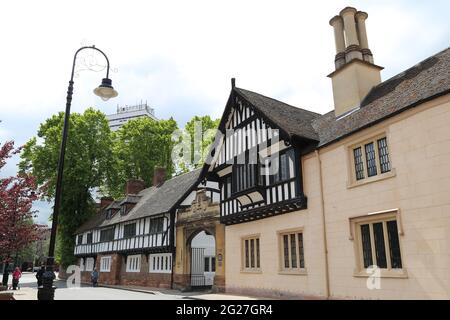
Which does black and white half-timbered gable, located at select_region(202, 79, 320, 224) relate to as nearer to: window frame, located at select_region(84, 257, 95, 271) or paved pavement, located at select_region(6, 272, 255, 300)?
paved pavement, located at select_region(6, 272, 255, 300)

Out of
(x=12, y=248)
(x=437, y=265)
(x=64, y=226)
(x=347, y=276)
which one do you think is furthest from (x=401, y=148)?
(x=64, y=226)

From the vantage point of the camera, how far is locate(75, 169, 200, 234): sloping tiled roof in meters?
26.2

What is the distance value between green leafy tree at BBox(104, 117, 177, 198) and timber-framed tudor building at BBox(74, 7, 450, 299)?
19.5 m

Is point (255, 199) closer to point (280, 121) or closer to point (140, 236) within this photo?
point (280, 121)

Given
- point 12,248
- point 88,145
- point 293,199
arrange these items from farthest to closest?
1. point 88,145
2. point 12,248
3. point 293,199

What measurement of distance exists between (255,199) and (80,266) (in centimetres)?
3099

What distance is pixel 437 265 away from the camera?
9.47m

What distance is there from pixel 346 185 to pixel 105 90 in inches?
325

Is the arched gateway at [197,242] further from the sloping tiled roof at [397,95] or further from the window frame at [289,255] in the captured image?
the sloping tiled roof at [397,95]

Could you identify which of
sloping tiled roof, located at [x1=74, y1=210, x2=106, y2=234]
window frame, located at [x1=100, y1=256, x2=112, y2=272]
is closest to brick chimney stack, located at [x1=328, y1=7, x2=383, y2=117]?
window frame, located at [x1=100, y1=256, x2=112, y2=272]

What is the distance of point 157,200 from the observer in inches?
1156

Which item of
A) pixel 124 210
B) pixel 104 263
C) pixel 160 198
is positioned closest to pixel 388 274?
pixel 160 198
